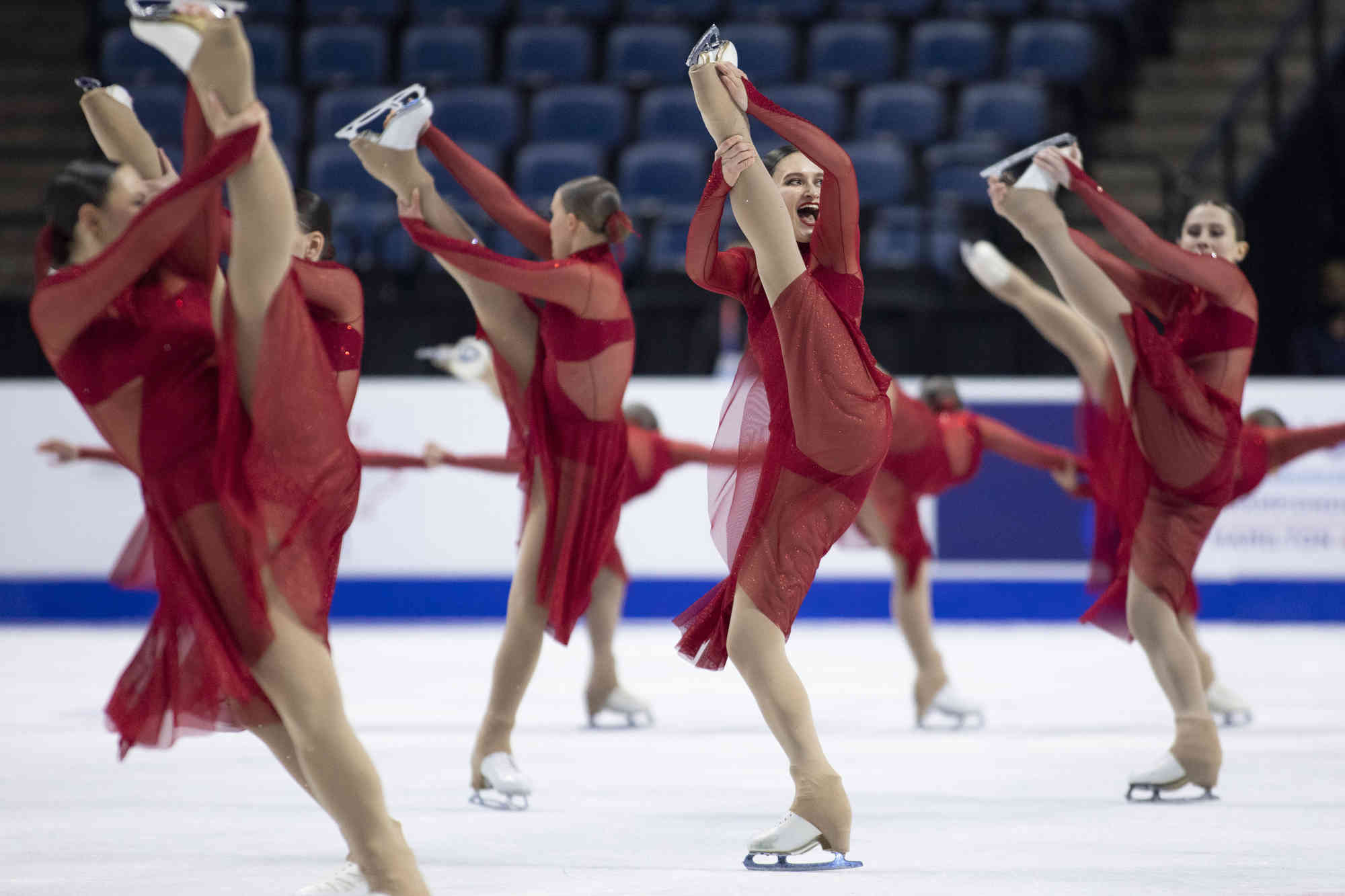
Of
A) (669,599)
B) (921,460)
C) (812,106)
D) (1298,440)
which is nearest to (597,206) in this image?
(921,460)

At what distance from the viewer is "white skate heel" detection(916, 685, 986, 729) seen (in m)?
5.13

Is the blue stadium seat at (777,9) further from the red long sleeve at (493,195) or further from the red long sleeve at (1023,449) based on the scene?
the red long sleeve at (493,195)

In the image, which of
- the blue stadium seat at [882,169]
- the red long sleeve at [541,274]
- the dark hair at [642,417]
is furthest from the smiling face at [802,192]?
the blue stadium seat at [882,169]

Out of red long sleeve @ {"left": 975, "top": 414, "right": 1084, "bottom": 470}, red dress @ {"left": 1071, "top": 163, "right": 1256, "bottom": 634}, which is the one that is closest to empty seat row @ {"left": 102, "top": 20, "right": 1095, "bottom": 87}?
red long sleeve @ {"left": 975, "top": 414, "right": 1084, "bottom": 470}

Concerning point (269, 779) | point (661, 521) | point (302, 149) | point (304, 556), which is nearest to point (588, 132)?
point (302, 149)

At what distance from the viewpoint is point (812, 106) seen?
10.0m

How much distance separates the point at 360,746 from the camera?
2463 millimetres

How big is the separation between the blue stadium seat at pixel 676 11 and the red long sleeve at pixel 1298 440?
20.3ft

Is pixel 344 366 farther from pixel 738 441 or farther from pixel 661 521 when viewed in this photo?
pixel 661 521

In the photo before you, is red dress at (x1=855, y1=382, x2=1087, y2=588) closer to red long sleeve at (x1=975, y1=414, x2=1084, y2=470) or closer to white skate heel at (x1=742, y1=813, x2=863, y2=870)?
red long sleeve at (x1=975, y1=414, x2=1084, y2=470)

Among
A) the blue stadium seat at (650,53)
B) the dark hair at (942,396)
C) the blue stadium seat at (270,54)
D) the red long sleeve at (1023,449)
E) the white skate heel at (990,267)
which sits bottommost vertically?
the red long sleeve at (1023,449)

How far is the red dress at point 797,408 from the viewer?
10.3 feet

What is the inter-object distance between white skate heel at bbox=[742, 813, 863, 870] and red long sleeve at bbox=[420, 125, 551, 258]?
1640mm

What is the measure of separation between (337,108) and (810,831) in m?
8.26
